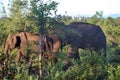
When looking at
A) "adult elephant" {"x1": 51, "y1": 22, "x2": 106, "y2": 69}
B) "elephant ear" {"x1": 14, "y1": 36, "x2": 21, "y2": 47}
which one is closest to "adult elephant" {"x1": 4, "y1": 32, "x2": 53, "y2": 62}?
"elephant ear" {"x1": 14, "y1": 36, "x2": 21, "y2": 47}

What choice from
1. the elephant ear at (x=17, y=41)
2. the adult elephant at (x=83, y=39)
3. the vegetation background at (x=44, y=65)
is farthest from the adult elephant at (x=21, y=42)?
the vegetation background at (x=44, y=65)

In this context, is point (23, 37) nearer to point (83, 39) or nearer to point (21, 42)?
point (21, 42)

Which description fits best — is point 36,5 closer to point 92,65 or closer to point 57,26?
point 57,26

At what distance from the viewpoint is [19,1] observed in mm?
8547

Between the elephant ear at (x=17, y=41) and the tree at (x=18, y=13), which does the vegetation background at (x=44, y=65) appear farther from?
the elephant ear at (x=17, y=41)

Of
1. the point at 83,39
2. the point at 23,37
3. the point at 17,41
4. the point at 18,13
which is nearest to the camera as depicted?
the point at 18,13

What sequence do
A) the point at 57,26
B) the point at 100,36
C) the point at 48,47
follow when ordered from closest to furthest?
the point at 57,26
the point at 48,47
the point at 100,36

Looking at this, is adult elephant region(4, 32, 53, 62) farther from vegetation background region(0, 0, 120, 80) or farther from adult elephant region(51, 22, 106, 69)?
vegetation background region(0, 0, 120, 80)

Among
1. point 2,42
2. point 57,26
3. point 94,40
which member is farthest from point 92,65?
point 2,42

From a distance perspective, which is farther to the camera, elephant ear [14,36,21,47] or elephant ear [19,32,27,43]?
elephant ear [14,36,21,47]

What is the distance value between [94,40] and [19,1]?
15.2 feet

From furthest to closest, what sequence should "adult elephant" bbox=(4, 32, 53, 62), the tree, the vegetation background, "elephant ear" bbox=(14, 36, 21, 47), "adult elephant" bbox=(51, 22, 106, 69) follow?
"elephant ear" bbox=(14, 36, 21, 47), "adult elephant" bbox=(51, 22, 106, 69), "adult elephant" bbox=(4, 32, 53, 62), the tree, the vegetation background

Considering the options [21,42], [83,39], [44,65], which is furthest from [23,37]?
[44,65]

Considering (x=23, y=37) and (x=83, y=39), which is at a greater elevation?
(x=23, y=37)
